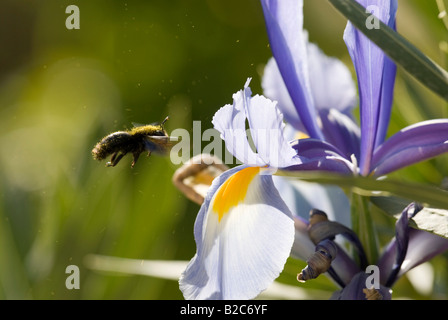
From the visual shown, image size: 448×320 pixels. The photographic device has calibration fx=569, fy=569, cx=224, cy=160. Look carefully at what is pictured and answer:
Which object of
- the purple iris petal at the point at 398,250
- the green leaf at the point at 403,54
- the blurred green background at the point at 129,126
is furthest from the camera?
the blurred green background at the point at 129,126

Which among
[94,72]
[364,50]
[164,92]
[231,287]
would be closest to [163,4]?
[94,72]

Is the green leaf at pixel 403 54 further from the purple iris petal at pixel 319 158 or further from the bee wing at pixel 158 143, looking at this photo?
the bee wing at pixel 158 143

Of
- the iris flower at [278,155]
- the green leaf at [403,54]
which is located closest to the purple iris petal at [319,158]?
the iris flower at [278,155]

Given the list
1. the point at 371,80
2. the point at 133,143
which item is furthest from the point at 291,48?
the point at 133,143

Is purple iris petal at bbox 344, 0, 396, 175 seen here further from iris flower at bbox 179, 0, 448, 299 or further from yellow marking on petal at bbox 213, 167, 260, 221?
yellow marking on petal at bbox 213, 167, 260, 221

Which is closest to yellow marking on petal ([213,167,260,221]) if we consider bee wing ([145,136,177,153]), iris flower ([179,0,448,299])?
iris flower ([179,0,448,299])

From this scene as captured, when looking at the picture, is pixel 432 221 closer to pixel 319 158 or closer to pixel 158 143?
pixel 319 158
